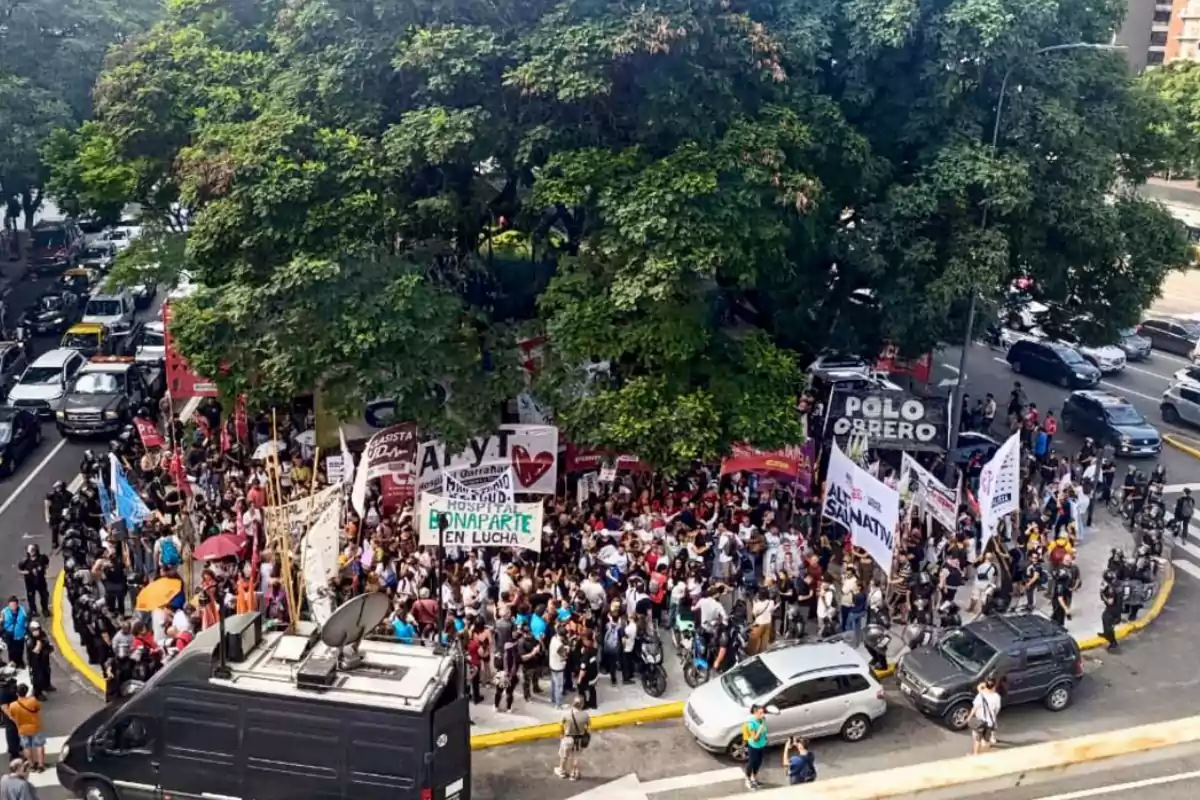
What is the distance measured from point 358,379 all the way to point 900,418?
1097 centimetres

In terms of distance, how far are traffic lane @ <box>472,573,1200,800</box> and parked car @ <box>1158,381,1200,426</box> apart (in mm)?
14787

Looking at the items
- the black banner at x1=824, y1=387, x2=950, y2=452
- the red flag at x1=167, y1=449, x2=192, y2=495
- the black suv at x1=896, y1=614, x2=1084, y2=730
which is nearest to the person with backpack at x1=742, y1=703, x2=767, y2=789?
the black suv at x1=896, y1=614, x2=1084, y2=730

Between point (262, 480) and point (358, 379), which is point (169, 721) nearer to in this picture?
point (358, 379)

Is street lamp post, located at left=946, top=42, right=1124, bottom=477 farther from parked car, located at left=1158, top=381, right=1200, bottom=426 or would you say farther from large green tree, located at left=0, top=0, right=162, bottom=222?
large green tree, located at left=0, top=0, right=162, bottom=222

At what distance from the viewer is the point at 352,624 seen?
13844 millimetres

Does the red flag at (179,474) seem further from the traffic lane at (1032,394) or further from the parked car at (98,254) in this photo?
the parked car at (98,254)

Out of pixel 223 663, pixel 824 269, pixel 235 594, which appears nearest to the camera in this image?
pixel 223 663

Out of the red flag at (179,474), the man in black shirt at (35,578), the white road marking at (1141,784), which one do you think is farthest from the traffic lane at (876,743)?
the red flag at (179,474)

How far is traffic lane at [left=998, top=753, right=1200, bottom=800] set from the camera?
1041cm

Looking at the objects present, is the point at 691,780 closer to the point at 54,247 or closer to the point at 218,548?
the point at 218,548

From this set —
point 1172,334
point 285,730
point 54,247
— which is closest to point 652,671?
point 285,730

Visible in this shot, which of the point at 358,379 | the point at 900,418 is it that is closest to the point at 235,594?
the point at 358,379

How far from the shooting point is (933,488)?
21.6 metres

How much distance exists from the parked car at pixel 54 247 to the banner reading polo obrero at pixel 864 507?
120 feet
